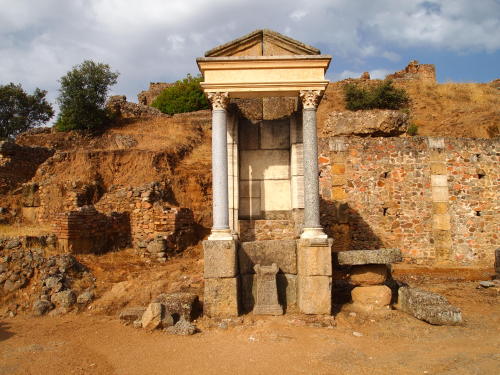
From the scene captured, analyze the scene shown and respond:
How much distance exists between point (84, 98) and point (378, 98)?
66.1ft

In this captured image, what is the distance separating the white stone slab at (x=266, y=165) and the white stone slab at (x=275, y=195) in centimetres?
14

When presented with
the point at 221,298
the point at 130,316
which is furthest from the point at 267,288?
the point at 130,316

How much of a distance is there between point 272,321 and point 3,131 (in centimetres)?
3027

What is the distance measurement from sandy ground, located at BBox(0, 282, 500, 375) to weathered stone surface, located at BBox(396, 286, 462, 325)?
0.50 feet

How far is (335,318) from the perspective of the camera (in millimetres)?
7117

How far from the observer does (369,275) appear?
25.4ft

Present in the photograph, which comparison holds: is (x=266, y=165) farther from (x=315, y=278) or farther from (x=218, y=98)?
(x=315, y=278)

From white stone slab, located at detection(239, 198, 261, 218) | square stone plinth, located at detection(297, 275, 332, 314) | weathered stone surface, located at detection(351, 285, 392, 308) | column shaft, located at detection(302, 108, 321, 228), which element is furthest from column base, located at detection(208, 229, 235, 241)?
weathered stone surface, located at detection(351, 285, 392, 308)

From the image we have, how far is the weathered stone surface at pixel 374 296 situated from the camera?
754cm

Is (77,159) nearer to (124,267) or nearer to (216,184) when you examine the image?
(124,267)

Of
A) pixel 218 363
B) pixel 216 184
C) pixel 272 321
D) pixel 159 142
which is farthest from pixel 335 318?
pixel 159 142

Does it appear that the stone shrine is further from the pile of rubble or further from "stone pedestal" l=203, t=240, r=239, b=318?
the pile of rubble

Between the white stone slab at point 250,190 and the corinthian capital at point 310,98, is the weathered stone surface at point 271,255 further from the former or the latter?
the corinthian capital at point 310,98

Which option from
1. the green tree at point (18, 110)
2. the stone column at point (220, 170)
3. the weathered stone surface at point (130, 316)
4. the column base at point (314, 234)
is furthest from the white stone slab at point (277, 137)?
the green tree at point (18, 110)
